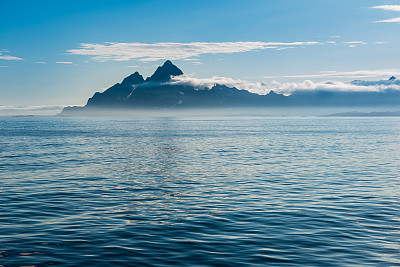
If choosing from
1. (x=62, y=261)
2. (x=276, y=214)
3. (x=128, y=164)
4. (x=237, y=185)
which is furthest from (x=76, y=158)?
(x=62, y=261)

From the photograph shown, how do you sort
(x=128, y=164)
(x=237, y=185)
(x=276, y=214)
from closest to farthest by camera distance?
(x=276, y=214)
(x=237, y=185)
(x=128, y=164)

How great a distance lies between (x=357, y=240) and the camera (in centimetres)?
1809

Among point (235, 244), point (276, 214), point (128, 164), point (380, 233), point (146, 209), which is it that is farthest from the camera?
point (128, 164)

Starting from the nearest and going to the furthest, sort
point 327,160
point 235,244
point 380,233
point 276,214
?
1. point 235,244
2. point 380,233
3. point 276,214
4. point 327,160

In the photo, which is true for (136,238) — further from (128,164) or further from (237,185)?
(128,164)

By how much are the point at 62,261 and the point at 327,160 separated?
42.6m

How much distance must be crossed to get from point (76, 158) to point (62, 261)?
4033 cm

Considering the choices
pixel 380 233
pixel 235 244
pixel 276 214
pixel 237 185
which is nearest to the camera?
pixel 235 244

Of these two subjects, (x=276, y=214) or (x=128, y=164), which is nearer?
(x=276, y=214)

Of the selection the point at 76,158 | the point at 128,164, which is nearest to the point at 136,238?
the point at 128,164

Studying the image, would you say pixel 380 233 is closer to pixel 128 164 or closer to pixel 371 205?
pixel 371 205

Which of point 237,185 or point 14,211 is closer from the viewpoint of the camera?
point 14,211

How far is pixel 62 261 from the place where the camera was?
15.1 metres

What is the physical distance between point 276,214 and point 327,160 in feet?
104
